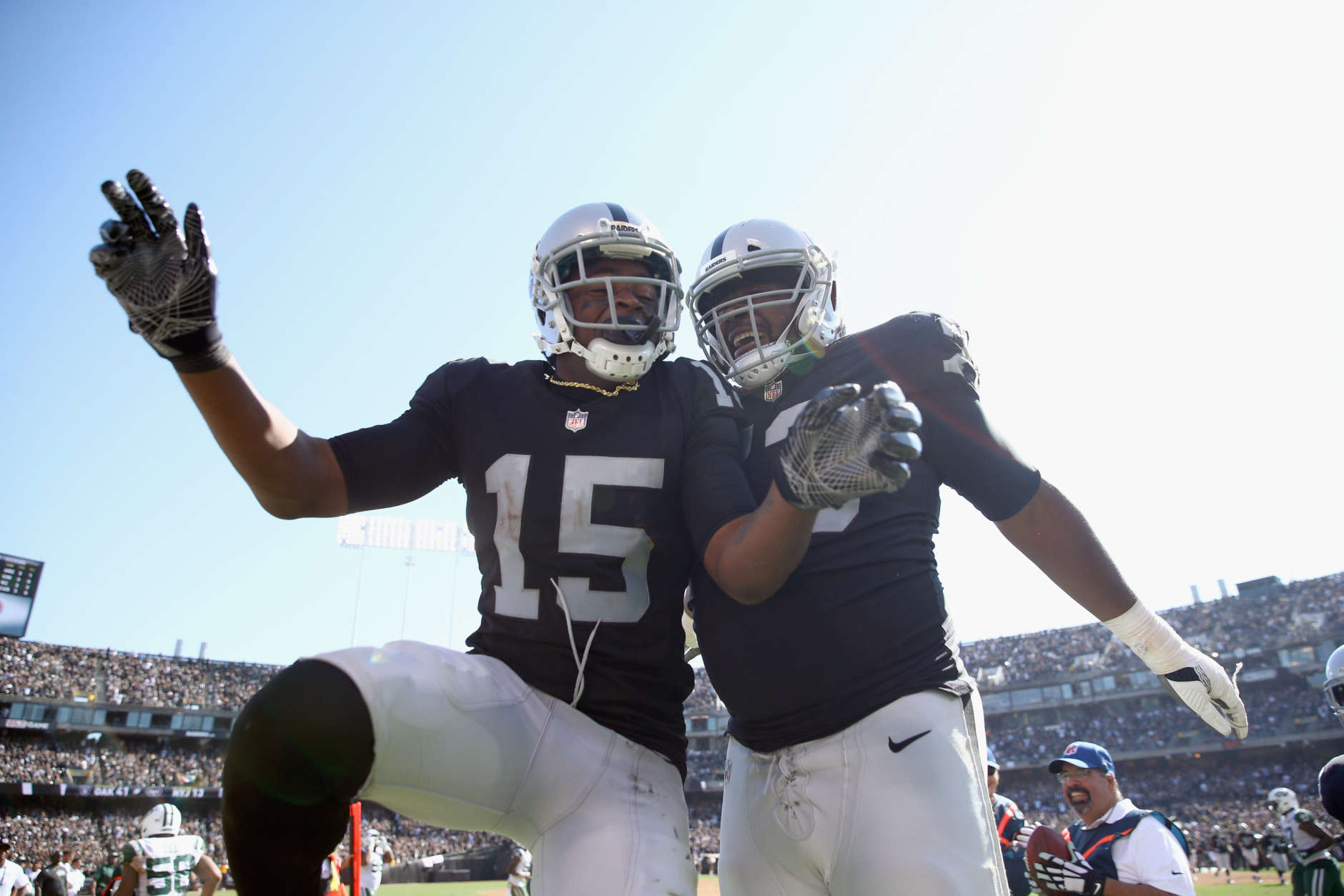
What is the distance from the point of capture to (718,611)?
2643mm

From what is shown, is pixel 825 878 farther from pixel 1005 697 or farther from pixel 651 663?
pixel 1005 697

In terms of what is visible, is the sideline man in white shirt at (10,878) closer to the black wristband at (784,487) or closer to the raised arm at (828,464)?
the raised arm at (828,464)

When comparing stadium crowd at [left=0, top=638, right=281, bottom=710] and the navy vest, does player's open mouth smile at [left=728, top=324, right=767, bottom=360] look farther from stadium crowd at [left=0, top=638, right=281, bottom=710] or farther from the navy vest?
stadium crowd at [left=0, top=638, right=281, bottom=710]

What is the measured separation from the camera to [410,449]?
97.7 inches

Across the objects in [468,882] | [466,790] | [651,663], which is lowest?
[468,882]

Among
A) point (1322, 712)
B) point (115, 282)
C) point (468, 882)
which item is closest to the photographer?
point (115, 282)

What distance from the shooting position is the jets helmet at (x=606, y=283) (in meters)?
Result: 2.58

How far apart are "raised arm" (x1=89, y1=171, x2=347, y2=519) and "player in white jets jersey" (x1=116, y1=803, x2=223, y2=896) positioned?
6.77 meters

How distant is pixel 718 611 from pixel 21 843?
39075 millimetres

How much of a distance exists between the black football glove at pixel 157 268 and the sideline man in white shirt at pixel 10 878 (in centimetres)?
1284

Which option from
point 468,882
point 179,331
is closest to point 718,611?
point 179,331

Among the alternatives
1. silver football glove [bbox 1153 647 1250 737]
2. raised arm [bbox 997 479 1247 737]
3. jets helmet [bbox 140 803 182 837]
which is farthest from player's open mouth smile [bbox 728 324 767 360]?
jets helmet [bbox 140 803 182 837]

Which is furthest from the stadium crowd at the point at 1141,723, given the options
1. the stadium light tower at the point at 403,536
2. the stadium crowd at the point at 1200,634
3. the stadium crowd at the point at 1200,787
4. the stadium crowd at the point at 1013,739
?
the stadium light tower at the point at 403,536

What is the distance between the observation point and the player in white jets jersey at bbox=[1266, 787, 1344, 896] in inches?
338
